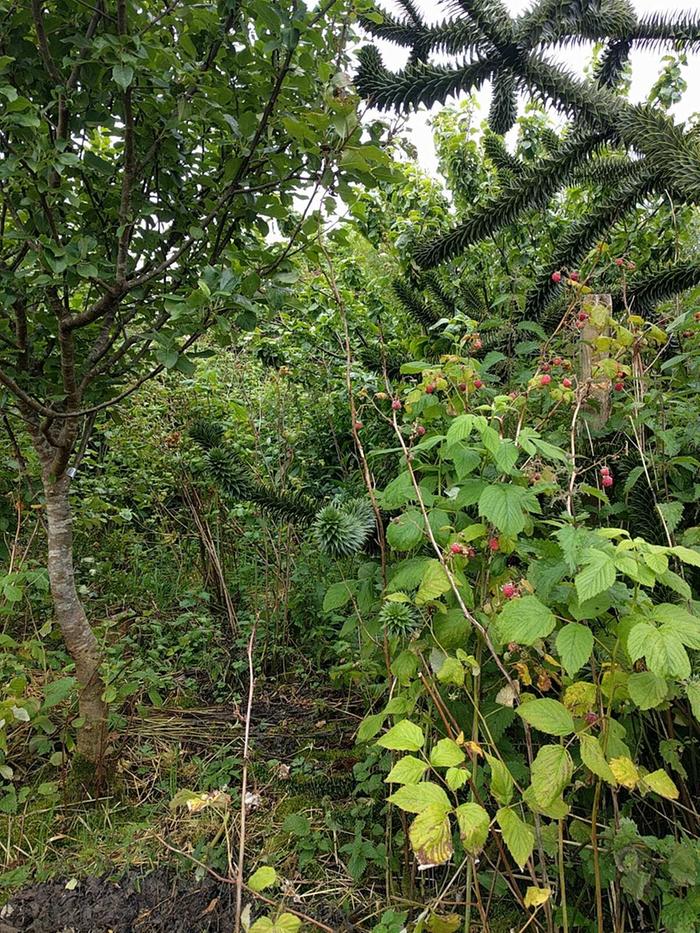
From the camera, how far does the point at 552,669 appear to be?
1545mm

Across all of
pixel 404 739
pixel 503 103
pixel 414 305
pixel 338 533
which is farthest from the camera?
pixel 414 305

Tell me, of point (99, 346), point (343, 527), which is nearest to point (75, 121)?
point (99, 346)

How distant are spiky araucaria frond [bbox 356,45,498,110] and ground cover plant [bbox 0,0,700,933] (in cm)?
1

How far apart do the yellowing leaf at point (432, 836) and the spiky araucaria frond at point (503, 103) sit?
275 cm

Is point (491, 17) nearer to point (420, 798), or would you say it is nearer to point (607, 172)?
point (607, 172)

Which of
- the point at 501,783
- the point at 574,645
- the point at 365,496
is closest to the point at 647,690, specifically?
the point at 574,645

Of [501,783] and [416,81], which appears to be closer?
[501,783]

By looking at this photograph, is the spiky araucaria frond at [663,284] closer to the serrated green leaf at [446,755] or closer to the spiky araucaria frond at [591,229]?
the spiky araucaria frond at [591,229]

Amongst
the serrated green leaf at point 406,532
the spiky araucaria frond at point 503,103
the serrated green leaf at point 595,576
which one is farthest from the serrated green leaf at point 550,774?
the spiky araucaria frond at point 503,103

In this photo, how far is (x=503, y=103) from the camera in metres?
2.66

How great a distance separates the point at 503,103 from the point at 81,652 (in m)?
2.89

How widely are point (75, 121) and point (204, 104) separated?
453 millimetres

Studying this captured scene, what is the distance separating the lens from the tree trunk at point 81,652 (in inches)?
86.9

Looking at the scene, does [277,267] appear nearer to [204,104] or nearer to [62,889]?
[204,104]
